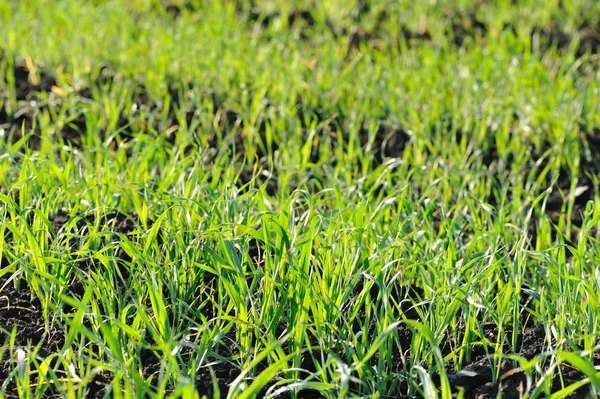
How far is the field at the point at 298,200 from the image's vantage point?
1.92 meters

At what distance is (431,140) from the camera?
362 centimetres

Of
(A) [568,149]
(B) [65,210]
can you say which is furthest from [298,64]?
(B) [65,210]

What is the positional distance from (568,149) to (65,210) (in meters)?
2.03

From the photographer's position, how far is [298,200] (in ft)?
8.99

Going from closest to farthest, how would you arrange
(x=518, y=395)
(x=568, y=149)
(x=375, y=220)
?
1. (x=518, y=395)
2. (x=375, y=220)
3. (x=568, y=149)

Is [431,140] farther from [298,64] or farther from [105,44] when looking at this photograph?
[105,44]

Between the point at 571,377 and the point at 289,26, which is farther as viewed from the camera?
the point at 289,26

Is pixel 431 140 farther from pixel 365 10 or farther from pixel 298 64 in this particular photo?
pixel 365 10

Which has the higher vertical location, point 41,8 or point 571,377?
point 41,8

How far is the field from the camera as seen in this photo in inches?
75.5

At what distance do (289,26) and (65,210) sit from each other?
3.11 meters

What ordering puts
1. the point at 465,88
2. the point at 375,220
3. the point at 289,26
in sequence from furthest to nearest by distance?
1. the point at 289,26
2. the point at 465,88
3. the point at 375,220

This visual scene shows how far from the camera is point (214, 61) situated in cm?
412

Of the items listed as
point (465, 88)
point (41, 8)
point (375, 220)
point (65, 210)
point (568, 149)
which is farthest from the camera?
point (41, 8)
